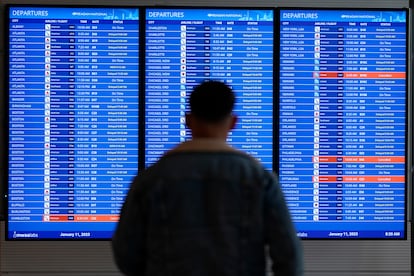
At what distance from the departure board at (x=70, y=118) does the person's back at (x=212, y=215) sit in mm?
1414

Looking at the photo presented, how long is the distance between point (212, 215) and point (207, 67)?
5.13ft

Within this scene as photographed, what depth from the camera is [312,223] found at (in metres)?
3.16

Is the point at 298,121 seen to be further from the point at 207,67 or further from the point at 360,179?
the point at 207,67

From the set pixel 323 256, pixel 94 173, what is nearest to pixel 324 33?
pixel 323 256

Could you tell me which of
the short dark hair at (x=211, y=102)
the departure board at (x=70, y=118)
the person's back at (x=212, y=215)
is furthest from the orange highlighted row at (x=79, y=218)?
the short dark hair at (x=211, y=102)

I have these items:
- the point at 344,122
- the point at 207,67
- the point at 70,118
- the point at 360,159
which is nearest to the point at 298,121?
the point at 344,122

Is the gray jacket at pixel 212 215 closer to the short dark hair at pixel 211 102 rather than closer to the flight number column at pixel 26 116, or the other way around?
the short dark hair at pixel 211 102

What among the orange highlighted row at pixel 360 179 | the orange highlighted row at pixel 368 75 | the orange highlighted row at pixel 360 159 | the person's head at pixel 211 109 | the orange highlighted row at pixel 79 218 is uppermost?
the orange highlighted row at pixel 368 75

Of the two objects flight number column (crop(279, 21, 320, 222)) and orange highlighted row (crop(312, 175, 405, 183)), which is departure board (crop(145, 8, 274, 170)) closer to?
flight number column (crop(279, 21, 320, 222))

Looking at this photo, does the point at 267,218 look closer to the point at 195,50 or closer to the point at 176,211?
the point at 176,211

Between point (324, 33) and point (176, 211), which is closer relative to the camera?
point (176, 211)

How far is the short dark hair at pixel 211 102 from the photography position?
69.9 inches

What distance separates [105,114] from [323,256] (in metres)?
1.49

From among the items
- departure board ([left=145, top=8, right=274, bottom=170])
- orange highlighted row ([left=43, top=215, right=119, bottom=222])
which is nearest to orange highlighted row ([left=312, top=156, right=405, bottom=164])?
departure board ([left=145, top=8, right=274, bottom=170])
